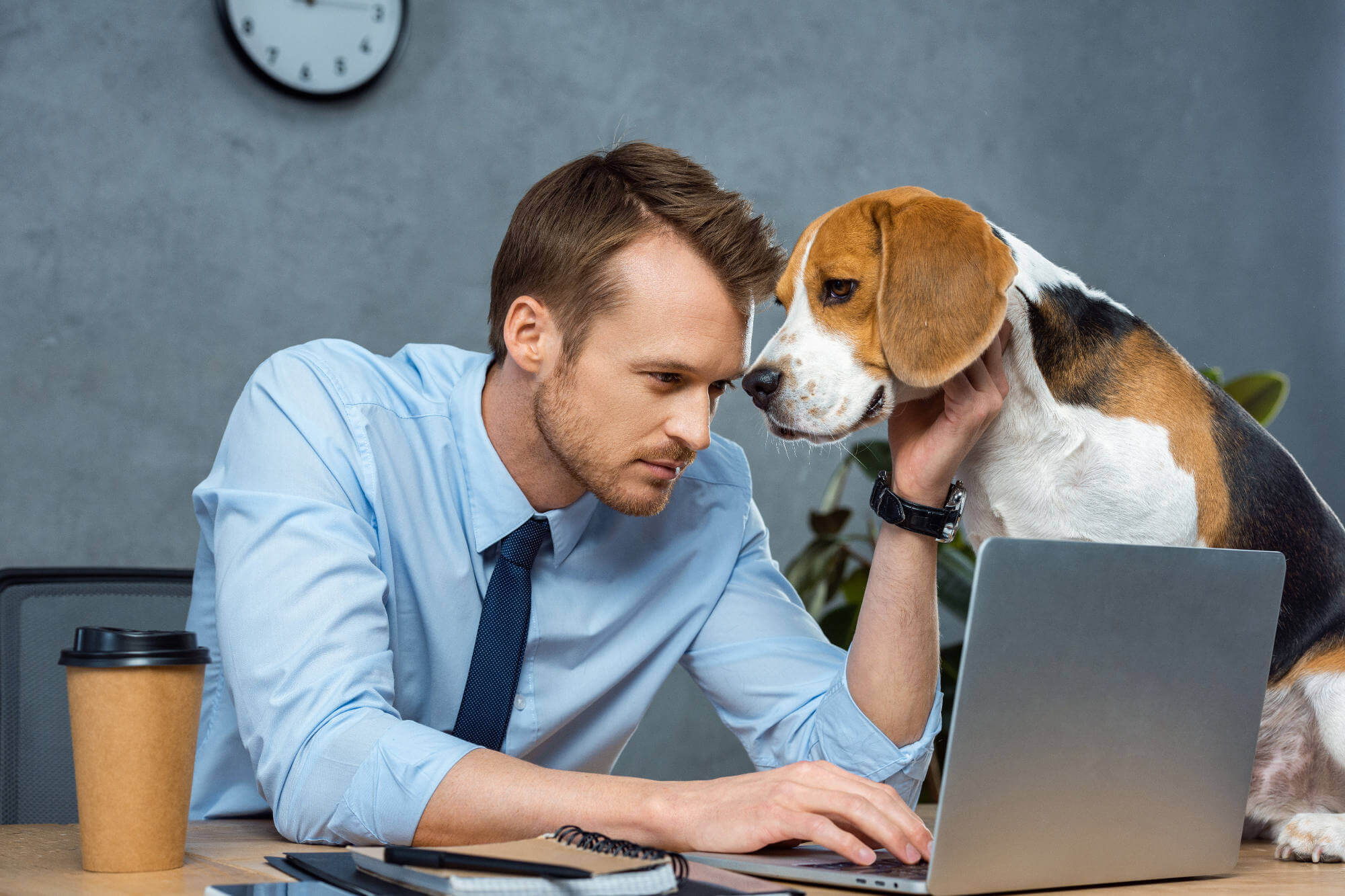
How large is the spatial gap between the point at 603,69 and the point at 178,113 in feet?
3.55

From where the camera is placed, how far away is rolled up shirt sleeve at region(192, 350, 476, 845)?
934 mm

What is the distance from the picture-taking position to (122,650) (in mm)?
775

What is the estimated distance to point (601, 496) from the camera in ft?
4.27

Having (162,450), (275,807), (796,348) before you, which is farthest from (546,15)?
(275,807)

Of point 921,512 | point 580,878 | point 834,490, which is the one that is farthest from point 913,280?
point 834,490

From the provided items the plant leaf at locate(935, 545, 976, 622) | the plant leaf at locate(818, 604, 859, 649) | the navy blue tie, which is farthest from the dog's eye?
the plant leaf at locate(818, 604, 859, 649)

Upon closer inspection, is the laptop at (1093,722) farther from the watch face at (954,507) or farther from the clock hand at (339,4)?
the clock hand at (339,4)

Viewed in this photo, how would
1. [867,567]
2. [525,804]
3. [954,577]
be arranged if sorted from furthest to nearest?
[867,567] < [954,577] < [525,804]

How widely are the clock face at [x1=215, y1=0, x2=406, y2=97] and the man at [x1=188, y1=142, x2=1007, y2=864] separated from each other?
4.81 feet

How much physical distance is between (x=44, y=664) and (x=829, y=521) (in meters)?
1.74

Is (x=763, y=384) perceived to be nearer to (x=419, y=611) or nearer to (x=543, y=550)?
(x=543, y=550)

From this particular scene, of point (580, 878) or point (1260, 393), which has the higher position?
point (1260, 393)

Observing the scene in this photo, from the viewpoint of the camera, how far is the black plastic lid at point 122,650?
0.77 m

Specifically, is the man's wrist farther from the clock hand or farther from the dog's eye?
the clock hand
